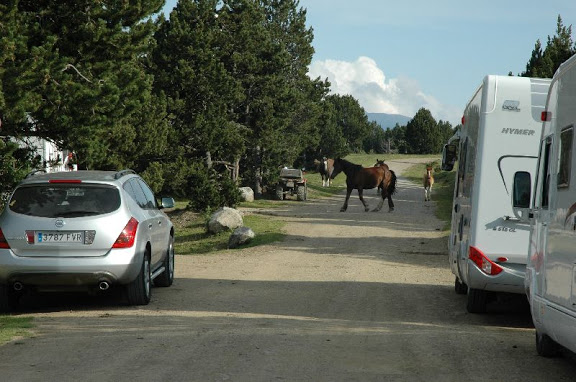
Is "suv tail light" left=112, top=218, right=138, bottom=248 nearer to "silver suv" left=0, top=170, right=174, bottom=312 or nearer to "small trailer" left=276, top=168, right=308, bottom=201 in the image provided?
"silver suv" left=0, top=170, right=174, bottom=312

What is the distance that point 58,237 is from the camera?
35.2ft

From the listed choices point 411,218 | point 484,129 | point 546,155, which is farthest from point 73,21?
point 411,218

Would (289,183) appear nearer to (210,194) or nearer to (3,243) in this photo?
(210,194)

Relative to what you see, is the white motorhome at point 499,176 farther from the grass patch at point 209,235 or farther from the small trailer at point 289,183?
the small trailer at point 289,183

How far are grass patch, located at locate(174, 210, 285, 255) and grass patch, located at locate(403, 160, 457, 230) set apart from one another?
20.2ft

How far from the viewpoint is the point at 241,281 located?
15766 mm

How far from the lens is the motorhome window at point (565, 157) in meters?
7.53

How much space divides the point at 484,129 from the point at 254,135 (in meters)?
37.3

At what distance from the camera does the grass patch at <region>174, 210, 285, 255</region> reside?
2481 cm

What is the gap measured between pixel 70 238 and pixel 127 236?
2.36 feet

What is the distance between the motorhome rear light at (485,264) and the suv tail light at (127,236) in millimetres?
4417

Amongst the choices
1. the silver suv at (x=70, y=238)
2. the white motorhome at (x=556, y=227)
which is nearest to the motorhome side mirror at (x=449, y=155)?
the white motorhome at (x=556, y=227)

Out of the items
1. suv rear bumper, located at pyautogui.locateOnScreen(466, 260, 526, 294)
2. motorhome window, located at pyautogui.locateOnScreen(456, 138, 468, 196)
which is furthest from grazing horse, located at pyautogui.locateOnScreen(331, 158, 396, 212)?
suv rear bumper, located at pyautogui.locateOnScreen(466, 260, 526, 294)

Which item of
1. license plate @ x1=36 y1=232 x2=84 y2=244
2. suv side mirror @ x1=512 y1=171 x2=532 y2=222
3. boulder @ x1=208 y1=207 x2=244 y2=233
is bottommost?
boulder @ x1=208 y1=207 x2=244 y2=233
